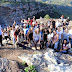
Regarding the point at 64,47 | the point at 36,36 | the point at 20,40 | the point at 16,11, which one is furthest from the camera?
the point at 16,11

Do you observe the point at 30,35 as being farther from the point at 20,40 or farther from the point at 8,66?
the point at 8,66

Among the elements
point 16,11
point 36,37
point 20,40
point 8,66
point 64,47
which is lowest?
point 8,66

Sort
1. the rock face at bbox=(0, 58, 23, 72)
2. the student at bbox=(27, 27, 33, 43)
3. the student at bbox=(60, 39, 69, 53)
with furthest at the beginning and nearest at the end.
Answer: the student at bbox=(27, 27, 33, 43), the student at bbox=(60, 39, 69, 53), the rock face at bbox=(0, 58, 23, 72)

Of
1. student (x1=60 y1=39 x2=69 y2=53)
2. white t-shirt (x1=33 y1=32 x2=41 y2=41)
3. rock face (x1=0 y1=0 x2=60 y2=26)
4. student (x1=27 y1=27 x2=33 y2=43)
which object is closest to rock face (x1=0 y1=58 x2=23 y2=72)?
student (x1=27 y1=27 x2=33 y2=43)

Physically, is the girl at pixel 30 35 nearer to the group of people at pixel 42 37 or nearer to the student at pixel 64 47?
the group of people at pixel 42 37

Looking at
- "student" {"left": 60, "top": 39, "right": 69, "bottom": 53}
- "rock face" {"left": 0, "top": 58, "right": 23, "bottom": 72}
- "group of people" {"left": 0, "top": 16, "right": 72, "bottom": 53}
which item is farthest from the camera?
"group of people" {"left": 0, "top": 16, "right": 72, "bottom": 53}

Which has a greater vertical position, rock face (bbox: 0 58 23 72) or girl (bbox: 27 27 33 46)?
girl (bbox: 27 27 33 46)

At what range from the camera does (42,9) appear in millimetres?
26078

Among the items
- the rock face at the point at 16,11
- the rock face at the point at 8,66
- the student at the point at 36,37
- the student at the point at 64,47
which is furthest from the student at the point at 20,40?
the rock face at the point at 16,11

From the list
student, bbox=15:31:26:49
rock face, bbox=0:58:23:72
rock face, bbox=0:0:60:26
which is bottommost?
rock face, bbox=0:58:23:72

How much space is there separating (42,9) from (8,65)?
23360mm

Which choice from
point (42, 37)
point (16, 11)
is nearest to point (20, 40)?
point (42, 37)

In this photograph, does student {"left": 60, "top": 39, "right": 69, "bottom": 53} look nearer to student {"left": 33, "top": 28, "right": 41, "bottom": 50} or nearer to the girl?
student {"left": 33, "top": 28, "right": 41, "bottom": 50}

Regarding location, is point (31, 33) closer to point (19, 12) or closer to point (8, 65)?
point (8, 65)
